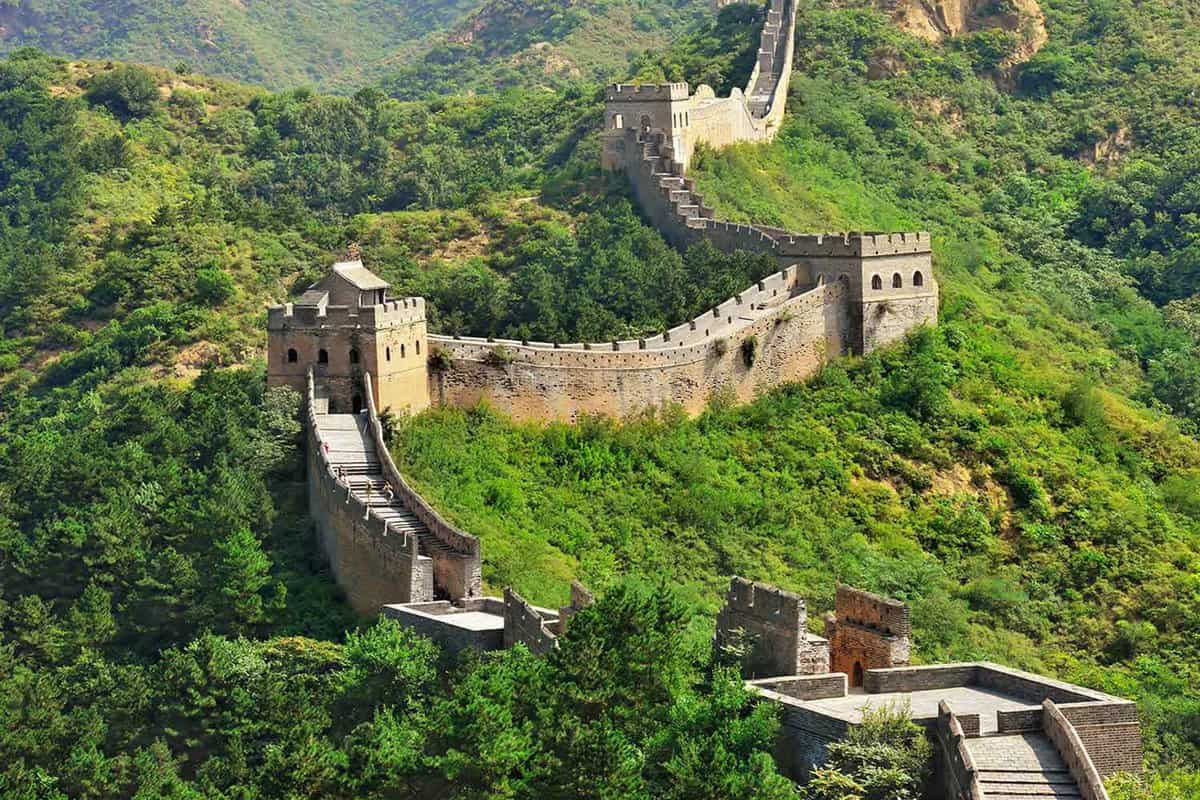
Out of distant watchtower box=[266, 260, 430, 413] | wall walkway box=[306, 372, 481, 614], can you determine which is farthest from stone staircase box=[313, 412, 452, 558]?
distant watchtower box=[266, 260, 430, 413]

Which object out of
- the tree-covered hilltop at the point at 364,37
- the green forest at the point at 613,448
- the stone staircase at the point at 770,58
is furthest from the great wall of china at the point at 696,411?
the tree-covered hilltop at the point at 364,37

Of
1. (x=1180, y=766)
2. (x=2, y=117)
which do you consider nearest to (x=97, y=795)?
(x=1180, y=766)

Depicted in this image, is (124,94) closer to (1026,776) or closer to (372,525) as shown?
(372,525)

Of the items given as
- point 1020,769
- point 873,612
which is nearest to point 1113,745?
point 1020,769

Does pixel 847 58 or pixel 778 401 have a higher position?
pixel 847 58

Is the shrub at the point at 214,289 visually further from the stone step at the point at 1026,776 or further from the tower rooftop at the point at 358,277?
the stone step at the point at 1026,776

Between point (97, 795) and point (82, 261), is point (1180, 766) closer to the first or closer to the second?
point (97, 795)

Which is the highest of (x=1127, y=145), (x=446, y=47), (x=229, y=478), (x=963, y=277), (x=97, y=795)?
(x=446, y=47)
